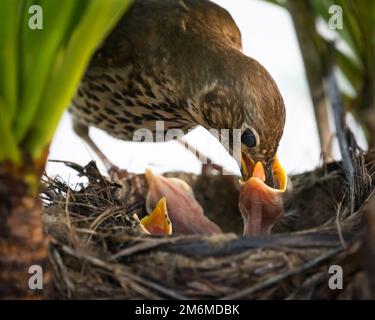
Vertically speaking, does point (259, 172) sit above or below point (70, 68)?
below

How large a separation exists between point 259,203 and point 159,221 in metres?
0.44

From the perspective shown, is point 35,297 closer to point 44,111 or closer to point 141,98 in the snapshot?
point 44,111

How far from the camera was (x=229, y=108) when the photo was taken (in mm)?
3375

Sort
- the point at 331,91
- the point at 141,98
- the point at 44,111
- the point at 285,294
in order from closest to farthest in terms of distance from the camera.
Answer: the point at 44,111, the point at 285,294, the point at 331,91, the point at 141,98

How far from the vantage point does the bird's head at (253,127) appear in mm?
3211

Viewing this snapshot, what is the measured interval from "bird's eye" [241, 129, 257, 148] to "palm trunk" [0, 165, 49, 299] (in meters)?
1.48

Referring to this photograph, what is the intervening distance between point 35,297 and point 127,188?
201cm

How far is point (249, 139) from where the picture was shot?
129 inches

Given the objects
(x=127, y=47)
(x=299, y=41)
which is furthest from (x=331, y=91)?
(x=127, y=47)

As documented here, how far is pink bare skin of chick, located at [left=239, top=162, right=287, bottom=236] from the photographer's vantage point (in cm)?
319

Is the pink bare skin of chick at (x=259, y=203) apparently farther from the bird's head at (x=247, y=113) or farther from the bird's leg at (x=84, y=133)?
the bird's leg at (x=84, y=133)
